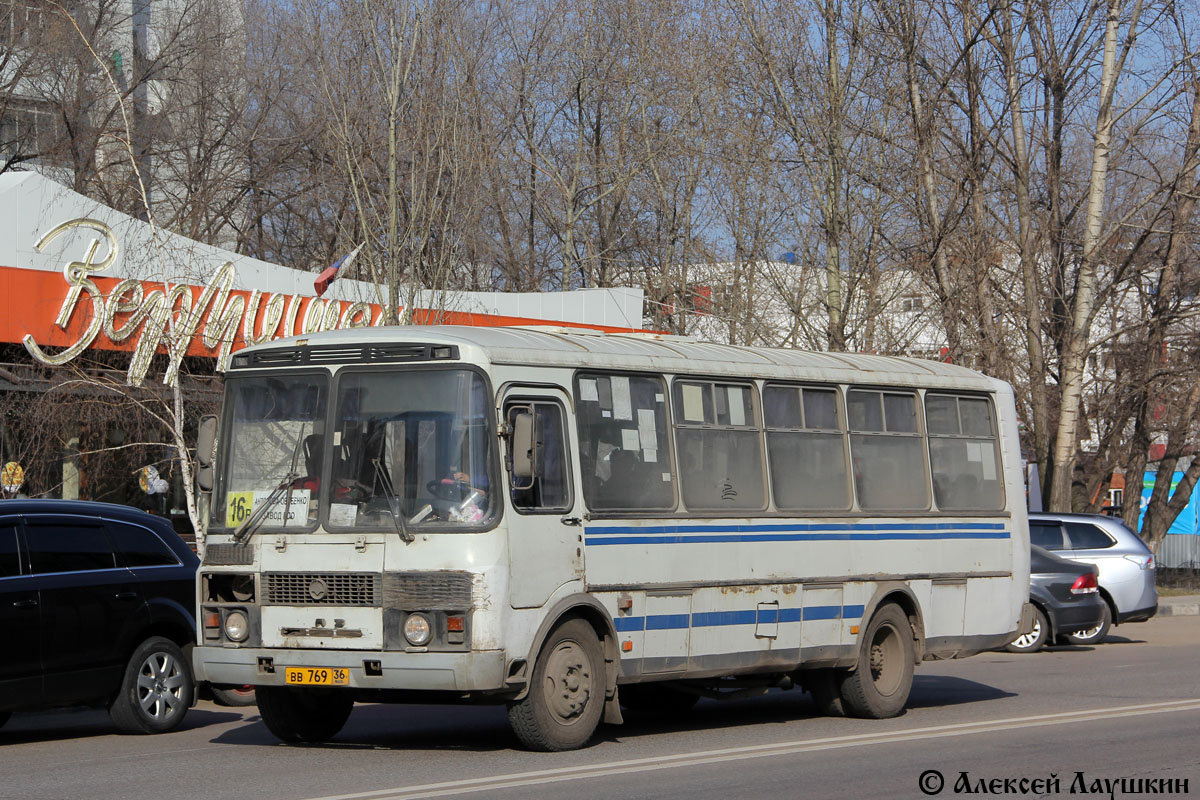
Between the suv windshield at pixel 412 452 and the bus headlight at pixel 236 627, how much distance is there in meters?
0.90

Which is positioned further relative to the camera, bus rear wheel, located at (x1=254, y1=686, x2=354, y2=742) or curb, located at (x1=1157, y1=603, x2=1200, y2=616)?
curb, located at (x1=1157, y1=603, x2=1200, y2=616)

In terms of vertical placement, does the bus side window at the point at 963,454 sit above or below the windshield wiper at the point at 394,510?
above

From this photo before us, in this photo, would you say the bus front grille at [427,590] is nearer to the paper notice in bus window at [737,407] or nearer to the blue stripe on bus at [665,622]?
the blue stripe on bus at [665,622]

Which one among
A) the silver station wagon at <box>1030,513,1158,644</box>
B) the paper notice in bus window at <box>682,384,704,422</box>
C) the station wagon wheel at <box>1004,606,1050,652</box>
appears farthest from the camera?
the silver station wagon at <box>1030,513,1158,644</box>

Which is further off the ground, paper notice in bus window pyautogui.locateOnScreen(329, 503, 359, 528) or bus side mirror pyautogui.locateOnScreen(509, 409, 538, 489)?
bus side mirror pyautogui.locateOnScreen(509, 409, 538, 489)

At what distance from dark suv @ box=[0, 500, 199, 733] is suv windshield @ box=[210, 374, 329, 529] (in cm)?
163

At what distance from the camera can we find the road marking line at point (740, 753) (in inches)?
332

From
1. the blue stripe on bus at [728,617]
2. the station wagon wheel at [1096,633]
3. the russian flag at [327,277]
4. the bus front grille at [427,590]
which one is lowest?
the station wagon wheel at [1096,633]

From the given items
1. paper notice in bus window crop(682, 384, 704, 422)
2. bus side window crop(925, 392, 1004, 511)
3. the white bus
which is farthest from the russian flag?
paper notice in bus window crop(682, 384, 704, 422)

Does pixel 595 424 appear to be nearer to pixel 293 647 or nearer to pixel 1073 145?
pixel 293 647

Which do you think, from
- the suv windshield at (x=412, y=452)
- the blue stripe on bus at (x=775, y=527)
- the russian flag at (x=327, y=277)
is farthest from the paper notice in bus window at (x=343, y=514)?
the russian flag at (x=327, y=277)

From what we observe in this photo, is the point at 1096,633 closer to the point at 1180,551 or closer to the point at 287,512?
the point at 287,512

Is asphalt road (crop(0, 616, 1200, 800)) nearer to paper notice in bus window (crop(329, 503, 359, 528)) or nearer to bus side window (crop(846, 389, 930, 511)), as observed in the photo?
paper notice in bus window (crop(329, 503, 359, 528))

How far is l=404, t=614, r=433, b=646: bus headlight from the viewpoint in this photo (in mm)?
9516
